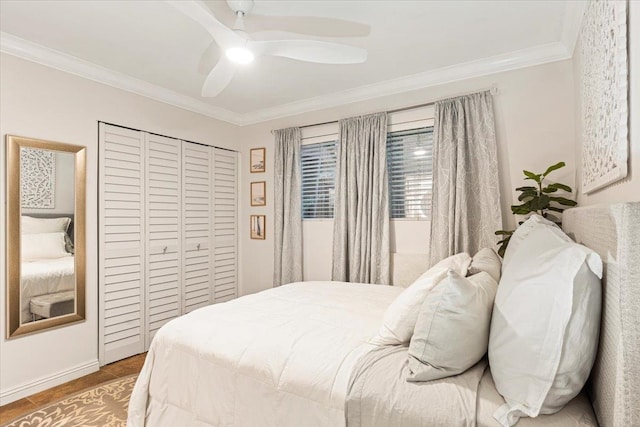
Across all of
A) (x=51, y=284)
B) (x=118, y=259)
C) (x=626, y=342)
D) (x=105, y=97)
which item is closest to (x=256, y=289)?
(x=118, y=259)

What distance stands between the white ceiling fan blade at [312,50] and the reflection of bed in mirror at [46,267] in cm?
226

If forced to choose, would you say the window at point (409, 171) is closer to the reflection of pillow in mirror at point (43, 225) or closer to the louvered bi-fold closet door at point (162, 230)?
the louvered bi-fold closet door at point (162, 230)

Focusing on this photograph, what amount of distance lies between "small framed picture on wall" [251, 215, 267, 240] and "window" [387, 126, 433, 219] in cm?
174

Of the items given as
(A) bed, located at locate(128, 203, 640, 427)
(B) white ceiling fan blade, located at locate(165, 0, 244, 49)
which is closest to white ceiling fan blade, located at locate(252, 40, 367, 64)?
(B) white ceiling fan blade, located at locate(165, 0, 244, 49)

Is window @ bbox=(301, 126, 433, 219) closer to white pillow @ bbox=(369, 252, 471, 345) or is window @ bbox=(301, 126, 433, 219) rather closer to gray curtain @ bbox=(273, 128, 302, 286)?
gray curtain @ bbox=(273, 128, 302, 286)

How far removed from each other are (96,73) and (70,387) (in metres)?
2.70

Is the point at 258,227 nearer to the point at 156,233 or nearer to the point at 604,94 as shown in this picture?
the point at 156,233

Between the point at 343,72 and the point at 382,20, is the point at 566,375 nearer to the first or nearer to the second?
the point at 382,20

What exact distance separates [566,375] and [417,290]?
0.66 metres

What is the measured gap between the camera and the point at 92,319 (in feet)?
9.99

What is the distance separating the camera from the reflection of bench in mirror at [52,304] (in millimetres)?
2703

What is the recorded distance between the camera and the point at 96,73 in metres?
3.04

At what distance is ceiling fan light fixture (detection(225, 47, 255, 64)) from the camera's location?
1.95 metres

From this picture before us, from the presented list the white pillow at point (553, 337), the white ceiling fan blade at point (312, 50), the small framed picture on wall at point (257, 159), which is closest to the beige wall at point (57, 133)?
the small framed picture on wall at point (257, 159)
